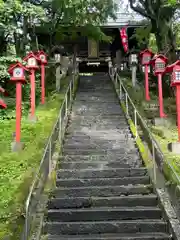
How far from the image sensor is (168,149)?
8.94m

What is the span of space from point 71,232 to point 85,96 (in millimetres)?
9704

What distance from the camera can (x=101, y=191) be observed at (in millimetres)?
6855

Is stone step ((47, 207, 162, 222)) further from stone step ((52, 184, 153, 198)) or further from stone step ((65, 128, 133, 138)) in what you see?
stone step ((65, 128, 133, 138))

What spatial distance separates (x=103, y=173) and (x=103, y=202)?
110 cm

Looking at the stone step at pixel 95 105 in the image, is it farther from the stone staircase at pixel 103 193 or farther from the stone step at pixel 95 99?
the stone staircase at pixel 103 193

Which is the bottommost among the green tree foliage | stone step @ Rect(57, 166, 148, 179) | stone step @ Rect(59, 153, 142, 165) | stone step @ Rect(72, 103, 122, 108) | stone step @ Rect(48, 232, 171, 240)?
stone step @ Rect(48, 232, 171, 240)

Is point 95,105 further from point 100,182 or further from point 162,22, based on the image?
point 100,182

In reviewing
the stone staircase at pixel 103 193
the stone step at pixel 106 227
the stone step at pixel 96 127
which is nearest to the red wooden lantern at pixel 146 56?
the stone step at pixel 96 127

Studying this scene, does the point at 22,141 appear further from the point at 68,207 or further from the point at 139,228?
the point at 139,228

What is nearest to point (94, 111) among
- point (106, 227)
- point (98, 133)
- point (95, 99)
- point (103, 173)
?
point (95, 99)

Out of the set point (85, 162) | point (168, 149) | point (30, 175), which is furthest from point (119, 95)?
point (30, 175)

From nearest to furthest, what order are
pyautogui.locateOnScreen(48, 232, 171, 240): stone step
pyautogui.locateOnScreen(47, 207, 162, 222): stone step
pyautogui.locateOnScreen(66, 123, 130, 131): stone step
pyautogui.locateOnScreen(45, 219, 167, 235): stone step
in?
pyautogui.locateOnScreen(48, 232, 171, 240): stone step → pyautogui.locateOnScreen(45, 219, 167, 235): stone step → pyautogui.locateOnScreen(47, 207, 162, 222): stone step → pyautogui.locateOnScreen(66, 123, 130, 131): stone step

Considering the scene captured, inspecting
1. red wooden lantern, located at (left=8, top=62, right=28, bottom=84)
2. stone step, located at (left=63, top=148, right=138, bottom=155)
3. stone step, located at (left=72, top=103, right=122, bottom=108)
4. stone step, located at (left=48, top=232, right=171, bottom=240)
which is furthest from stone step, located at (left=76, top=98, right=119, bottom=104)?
stone step, located at (left=48, top=232, right=171, bottom=240)

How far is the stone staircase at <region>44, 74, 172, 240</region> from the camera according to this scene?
583cm
